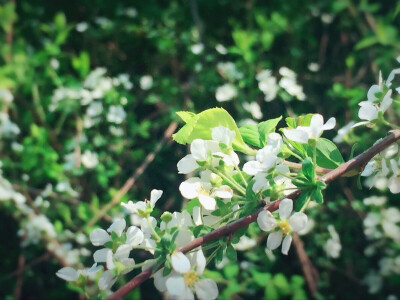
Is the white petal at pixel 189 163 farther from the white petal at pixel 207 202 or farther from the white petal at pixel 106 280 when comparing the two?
the white petal at pixel 106 280

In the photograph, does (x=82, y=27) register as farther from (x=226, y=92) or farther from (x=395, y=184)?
(x=395, y=184)

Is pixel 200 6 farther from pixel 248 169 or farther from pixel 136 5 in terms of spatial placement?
pixel 248 169

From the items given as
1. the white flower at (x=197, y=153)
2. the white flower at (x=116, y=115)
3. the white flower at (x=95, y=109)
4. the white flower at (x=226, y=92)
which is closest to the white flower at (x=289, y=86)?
the white flower at (x=226, y=92)

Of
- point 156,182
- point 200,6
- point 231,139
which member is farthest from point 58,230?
point 231,139

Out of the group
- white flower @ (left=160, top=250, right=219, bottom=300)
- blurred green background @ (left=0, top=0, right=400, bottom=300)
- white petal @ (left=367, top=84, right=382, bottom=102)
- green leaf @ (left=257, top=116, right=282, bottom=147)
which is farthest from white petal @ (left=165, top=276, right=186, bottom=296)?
blurred green background @ (left=0, top=0, right=400, bottom=300)

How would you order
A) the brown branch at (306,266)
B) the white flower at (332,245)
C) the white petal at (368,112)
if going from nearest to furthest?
the white petal at (368,112), the white flower at (332,245), the brown branch at (306,266)

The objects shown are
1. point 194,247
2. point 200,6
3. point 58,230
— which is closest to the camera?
point 194,247
